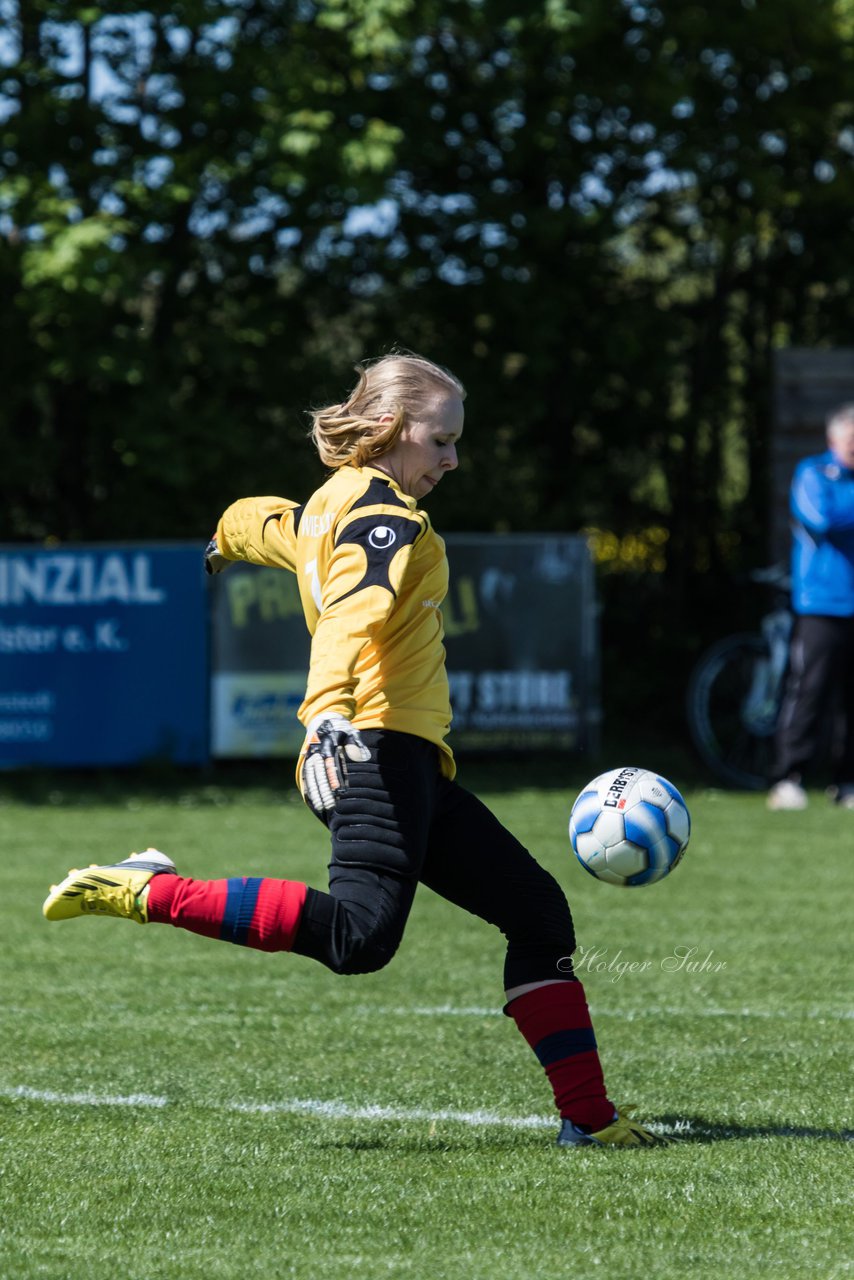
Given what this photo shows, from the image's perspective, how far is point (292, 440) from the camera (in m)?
14.3

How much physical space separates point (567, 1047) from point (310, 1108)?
0.73 meters

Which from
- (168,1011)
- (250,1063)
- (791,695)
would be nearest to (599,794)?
(250,1063)

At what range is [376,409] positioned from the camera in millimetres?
4180

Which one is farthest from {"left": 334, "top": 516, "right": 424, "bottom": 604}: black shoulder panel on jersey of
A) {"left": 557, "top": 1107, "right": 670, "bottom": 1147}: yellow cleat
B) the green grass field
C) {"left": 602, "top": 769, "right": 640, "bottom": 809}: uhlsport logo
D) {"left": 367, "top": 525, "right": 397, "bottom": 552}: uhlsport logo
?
{"left": 557, "top": 1107, "right": 670, "bottom": 1147}: yellow cleat

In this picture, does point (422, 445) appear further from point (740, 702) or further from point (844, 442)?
point (740, 702)

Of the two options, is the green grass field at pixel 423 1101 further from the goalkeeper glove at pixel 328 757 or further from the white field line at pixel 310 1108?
the goalkeeper glove at pixel 328 757

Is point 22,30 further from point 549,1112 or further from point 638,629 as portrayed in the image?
point 549,1112

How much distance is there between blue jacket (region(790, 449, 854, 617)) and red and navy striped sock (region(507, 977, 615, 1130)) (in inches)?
279

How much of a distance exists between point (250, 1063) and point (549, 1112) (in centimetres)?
96

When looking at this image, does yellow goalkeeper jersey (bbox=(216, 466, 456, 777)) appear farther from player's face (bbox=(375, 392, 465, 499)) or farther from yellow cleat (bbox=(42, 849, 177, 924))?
yellow cleat (bbox=(42, 849, 177, 924))

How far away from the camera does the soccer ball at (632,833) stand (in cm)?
449

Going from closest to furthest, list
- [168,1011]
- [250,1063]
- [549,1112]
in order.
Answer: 1. [549,1112]
2. [250,1063]
3. [168,1011]

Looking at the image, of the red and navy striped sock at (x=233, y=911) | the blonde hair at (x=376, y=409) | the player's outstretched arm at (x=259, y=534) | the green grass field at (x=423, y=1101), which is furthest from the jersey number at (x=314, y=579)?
the green grass field at (x=423, y=1101)

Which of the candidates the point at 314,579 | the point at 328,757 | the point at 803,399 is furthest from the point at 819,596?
the point at 328,757
